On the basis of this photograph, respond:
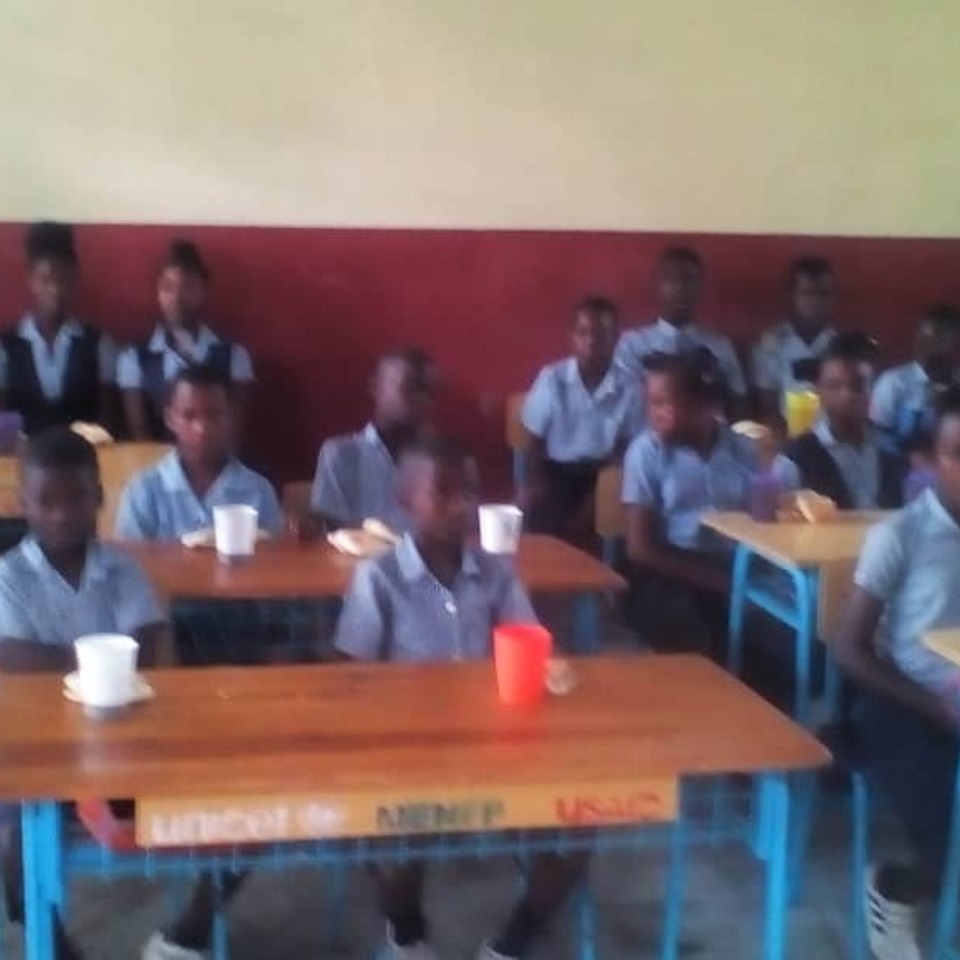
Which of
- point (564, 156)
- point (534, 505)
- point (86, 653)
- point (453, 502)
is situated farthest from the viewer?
point (564, 156)

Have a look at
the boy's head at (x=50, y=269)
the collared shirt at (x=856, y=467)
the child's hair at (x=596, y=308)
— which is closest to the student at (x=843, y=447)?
the collared shirt at (x=856, y=467)

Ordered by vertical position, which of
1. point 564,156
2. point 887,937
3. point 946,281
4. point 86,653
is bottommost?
point 887,937

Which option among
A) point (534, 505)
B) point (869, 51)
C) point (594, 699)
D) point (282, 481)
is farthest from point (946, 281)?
point (594, 699)

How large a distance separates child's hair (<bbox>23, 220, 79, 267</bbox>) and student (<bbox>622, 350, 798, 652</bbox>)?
6.58 ft

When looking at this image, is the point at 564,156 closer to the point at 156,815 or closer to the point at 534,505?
the point at 534,505

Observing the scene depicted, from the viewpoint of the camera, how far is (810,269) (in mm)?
5609

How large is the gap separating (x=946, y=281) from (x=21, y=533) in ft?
11.9

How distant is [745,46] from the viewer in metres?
5.54

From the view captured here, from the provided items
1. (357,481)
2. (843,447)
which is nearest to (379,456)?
(357,481)

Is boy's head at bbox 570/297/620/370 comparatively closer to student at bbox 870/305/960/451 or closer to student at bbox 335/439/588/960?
student at bbox 870/305/960/451

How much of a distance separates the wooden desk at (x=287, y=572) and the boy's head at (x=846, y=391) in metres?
1.13

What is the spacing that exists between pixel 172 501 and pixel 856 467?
1834 mm

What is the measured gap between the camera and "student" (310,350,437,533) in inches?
157

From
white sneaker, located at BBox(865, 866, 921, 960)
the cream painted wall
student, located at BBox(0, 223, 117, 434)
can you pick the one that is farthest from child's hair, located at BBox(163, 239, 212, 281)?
white sneaker, located at BBox(865, 866, 921, 960)
